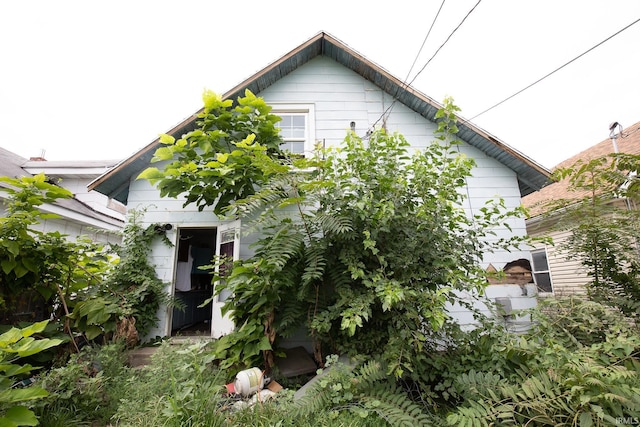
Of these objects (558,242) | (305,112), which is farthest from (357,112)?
(558,242)

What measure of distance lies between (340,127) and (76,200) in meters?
8.69

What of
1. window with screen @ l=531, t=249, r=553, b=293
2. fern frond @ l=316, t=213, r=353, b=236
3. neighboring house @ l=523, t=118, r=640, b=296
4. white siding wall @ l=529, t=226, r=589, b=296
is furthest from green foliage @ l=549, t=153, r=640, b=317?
window with screen @ l=531, t=249, r=553, b=293

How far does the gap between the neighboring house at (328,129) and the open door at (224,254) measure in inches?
1.4

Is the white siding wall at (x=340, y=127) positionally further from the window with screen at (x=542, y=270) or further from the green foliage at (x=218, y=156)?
the window with screen at (x=542, y=270)

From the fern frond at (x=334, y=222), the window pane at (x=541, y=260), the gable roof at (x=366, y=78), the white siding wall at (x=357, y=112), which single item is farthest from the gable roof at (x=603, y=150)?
the fern frond at (x=334, y=222)

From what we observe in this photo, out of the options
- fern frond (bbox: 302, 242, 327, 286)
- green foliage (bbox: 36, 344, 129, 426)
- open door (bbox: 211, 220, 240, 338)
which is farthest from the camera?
open door (bbox: 211, 220, 240, 338)

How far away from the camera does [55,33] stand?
22.3 ft

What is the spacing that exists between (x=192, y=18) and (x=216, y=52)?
6.81ft

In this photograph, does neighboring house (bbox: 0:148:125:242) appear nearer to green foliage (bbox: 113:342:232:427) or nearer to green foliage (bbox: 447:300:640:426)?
green foliage (bbox: 113:342:232:427)

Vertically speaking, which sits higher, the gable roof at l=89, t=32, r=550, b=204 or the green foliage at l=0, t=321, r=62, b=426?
the gable roof at l=89, t=32, r=550, b=204

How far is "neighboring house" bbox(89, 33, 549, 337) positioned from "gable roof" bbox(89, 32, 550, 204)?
2 cm

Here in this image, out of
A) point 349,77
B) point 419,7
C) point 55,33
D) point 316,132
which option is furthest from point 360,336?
point 55,33

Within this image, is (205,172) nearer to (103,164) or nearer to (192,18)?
(192,18)

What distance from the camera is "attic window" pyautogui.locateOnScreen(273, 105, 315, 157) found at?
5684 mm
